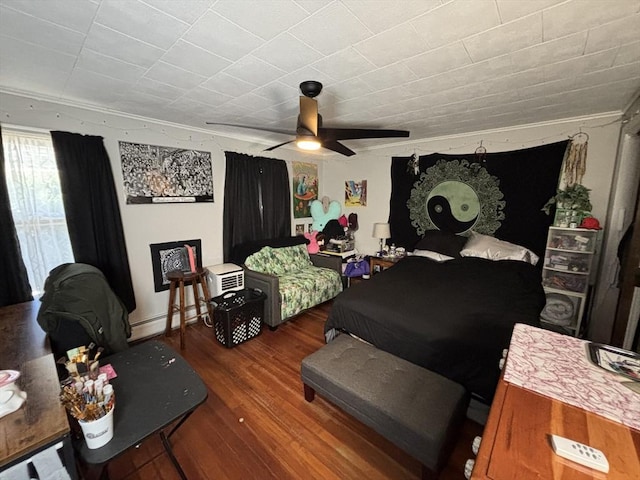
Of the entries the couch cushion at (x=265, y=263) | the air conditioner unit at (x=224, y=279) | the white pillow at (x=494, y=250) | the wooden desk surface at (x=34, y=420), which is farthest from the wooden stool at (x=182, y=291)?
the white pillow at (x=494, y=250)

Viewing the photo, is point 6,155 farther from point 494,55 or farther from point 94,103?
point 494,55

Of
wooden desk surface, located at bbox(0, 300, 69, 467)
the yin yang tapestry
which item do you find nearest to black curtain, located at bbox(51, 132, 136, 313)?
wooden desk surface, located at bbox(0, 300, 69, 467)

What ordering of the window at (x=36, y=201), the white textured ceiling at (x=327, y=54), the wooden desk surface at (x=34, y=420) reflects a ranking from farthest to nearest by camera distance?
the window at (x=36, y=201)
the white textured ceiling at (x=327, y=54)
the wooden desk surface at (x=34, y=420)

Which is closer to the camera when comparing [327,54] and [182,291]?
[327,54]

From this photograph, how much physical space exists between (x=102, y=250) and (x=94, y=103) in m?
1.31

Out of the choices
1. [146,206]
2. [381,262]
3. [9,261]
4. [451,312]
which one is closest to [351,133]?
[451,312]

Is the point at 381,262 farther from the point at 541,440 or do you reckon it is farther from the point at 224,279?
the point at 541,440

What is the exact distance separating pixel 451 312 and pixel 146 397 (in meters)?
1.96

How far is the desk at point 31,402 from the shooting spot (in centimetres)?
80

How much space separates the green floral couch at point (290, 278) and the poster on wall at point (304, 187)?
30.8 inches

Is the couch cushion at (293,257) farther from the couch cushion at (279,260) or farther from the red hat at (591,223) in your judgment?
the red hat at (591,223)

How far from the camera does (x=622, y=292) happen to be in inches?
73.7

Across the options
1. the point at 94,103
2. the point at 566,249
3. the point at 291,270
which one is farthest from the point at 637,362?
the point at 94,103

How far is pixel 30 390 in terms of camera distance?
1.03m
